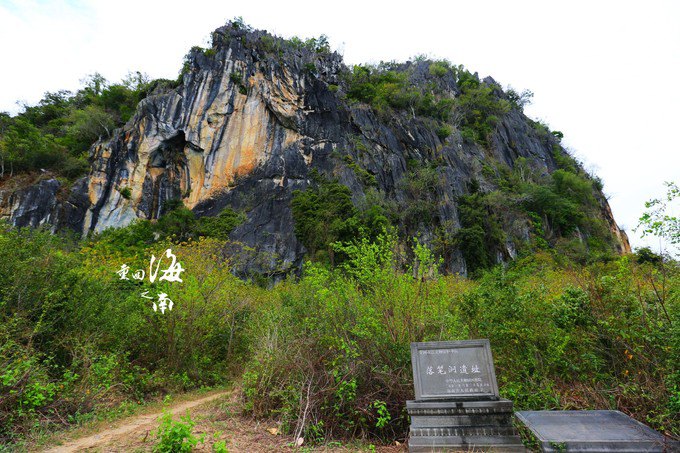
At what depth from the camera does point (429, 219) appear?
3102 centimetres

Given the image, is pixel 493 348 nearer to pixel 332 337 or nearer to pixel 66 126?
pixel 332 337

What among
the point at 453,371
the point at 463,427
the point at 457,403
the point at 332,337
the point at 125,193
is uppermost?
the point at 125,193

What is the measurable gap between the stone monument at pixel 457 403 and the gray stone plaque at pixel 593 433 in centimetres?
51

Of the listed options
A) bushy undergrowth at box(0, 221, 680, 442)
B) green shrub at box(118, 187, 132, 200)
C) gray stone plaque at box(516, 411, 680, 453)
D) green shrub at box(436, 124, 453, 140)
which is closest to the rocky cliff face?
green shrub at box(118, 187, 132, 200)

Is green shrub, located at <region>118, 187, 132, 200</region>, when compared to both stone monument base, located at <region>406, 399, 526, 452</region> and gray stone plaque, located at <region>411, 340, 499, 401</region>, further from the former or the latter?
stone monument base, located at <region>406, 399, 526, 452</region>

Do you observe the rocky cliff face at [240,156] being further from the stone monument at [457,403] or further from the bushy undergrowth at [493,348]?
the stone monument at [457,403]

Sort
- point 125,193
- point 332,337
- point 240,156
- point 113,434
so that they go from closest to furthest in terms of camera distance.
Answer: point 113,434
point 332,337
point 125,193
point 240,156

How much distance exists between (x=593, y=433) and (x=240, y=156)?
30169 mm

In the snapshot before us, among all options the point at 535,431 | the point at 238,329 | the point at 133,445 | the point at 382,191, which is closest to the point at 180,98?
the point at 382,191

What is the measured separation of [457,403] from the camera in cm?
Result: 500

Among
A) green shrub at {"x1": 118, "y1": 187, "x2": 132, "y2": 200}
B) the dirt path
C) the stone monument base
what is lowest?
the dirt path

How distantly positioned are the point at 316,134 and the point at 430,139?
566 inches

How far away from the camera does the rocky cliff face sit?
28484 mm

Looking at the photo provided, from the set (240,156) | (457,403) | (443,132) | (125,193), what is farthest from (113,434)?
(443,132)
